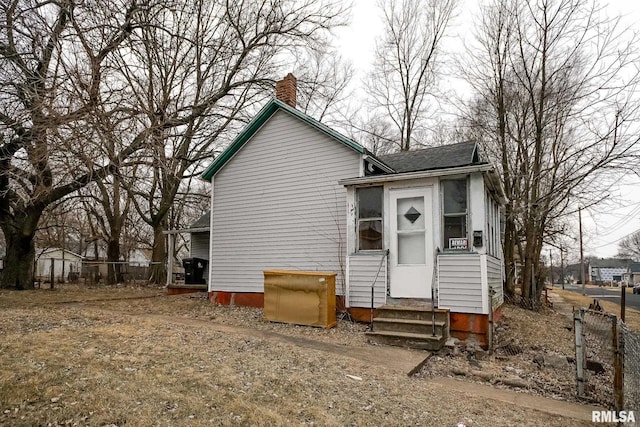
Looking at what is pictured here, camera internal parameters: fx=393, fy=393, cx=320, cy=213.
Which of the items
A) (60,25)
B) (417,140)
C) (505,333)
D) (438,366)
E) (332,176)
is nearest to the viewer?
(438,366)

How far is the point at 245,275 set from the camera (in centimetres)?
1108

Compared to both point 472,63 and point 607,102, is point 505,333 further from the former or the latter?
point 472,63

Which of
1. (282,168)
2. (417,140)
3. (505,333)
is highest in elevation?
(417,140)

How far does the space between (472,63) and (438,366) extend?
570 inches

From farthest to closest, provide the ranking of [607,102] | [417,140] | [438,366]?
[417,140], [607,102], [438,366]

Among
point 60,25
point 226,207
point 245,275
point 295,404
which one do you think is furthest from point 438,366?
point 60,25

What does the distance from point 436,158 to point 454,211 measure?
2647 millimetres

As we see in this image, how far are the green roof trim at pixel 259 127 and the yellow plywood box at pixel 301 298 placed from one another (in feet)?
11.0

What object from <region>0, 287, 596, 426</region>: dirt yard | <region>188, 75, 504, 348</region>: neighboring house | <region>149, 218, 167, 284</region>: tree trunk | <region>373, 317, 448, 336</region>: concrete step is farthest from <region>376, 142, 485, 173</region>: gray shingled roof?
<region>149, 218, 167, 284</region>: tree trunk

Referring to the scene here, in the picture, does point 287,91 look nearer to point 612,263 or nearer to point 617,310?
point 617,310

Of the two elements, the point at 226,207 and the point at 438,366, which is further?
the point at 226,207

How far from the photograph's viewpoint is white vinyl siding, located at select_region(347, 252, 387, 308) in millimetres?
8469

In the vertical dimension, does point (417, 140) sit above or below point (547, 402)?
above

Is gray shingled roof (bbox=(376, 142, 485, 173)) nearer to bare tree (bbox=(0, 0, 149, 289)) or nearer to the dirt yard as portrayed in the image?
the dirt yard
